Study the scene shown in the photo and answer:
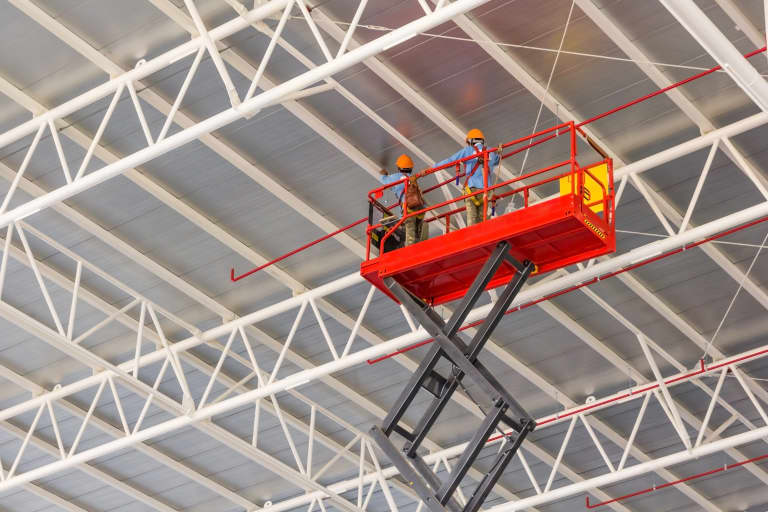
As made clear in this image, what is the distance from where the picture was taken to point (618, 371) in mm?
31109

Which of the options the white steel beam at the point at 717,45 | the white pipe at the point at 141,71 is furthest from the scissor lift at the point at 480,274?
the white pipe at the point at 141,71

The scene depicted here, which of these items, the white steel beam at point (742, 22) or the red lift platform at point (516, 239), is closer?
the red lift platform at point (516, 239)

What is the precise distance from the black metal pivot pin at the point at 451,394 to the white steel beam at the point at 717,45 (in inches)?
167

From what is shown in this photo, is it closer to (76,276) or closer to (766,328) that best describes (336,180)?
(76,276)

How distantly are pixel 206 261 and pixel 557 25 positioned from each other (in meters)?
9.55

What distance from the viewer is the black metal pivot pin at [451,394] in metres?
20.1

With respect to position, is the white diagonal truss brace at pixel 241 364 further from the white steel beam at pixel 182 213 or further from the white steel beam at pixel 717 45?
the white steel beam at pixel 717 45

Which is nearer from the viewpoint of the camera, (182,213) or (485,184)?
(485,184)

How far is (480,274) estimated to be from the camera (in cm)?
2036

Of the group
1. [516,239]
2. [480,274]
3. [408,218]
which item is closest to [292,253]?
[408,218]

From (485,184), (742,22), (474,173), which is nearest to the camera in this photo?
(485,184)

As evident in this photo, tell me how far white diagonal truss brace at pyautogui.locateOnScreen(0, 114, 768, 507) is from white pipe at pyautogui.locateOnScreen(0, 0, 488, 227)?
7.81 ft

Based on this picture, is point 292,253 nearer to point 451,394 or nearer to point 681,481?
point 451,394

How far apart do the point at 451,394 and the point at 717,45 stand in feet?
21.9
